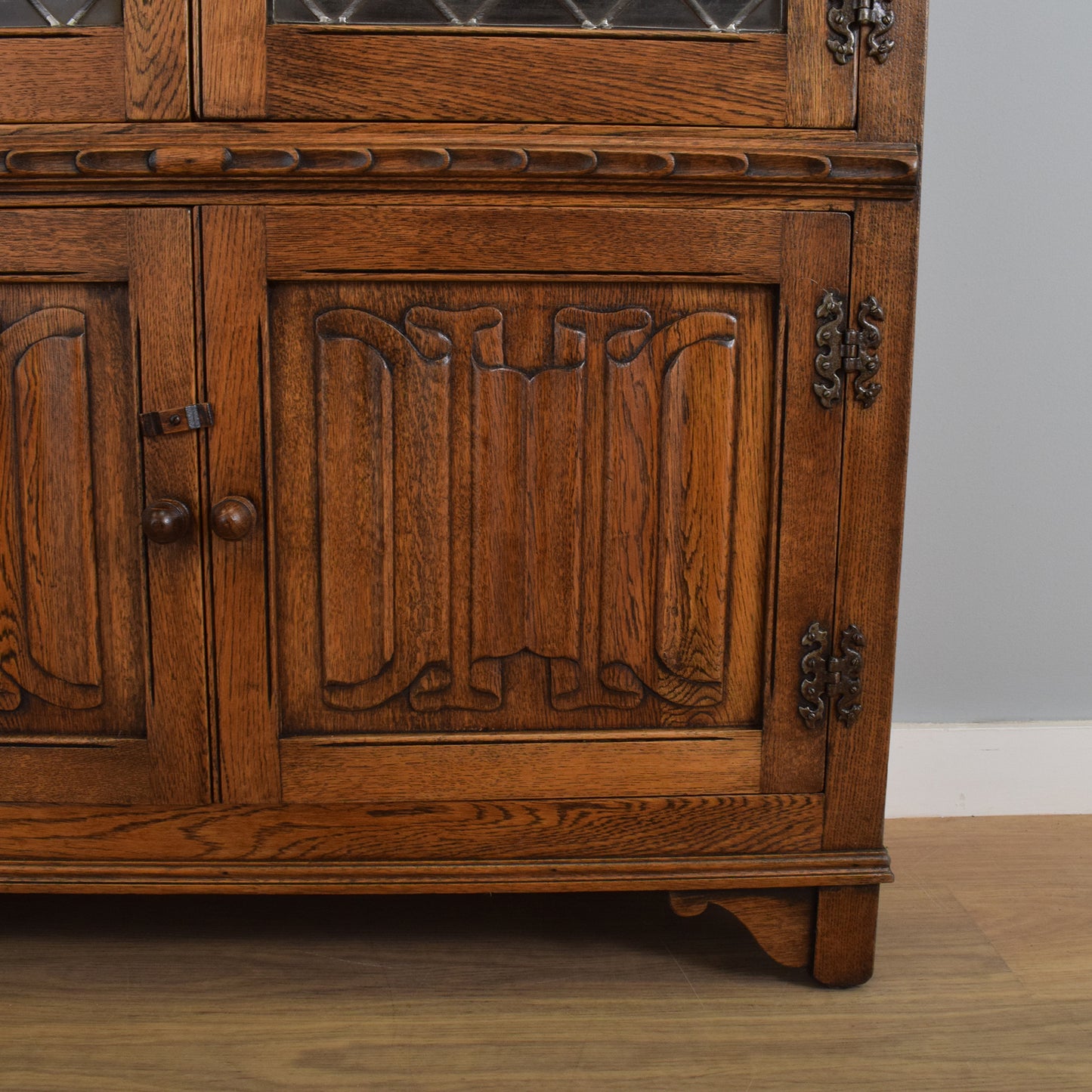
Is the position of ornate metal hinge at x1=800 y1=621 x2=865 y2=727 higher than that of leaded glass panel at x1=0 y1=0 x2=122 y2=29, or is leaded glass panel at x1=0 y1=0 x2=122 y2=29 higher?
leaded glass panel at x1=0 y1=0 x2=122 y2=29

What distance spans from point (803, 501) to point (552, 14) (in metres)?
0.51

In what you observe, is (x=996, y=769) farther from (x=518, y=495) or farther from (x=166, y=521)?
(x=166, y=521)

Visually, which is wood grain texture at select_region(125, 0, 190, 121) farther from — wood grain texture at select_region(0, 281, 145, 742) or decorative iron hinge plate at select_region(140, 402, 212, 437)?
decorative iron hinge plate at select_region(140, 402, 212, 437)

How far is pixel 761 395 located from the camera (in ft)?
3.32

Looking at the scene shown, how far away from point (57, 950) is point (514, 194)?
36.4 inches

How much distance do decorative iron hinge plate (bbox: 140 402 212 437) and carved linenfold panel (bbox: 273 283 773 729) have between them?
0.07 meters

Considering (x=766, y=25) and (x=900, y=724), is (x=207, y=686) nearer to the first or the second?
(x=766, y=25)

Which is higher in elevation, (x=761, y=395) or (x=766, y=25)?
(x=766, y=25)

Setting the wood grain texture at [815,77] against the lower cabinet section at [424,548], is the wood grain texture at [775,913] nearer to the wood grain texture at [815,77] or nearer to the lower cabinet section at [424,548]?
the lower cabinet section at [424,548]

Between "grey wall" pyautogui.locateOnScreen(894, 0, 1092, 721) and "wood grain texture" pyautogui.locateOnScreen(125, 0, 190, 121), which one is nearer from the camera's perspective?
"wood grain texture" pyautogui.locateOnScreen(125, 0, 190, 121)

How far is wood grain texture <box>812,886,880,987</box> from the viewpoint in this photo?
3.54 feet

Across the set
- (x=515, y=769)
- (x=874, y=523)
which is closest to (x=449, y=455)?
(x=515, y=769)

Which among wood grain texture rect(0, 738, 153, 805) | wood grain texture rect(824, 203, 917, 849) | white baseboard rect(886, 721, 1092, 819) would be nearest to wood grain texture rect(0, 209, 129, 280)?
wood grain texture rect(0, 738, 153, 805)

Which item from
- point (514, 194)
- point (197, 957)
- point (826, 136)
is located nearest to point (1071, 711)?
point (826, 136)
